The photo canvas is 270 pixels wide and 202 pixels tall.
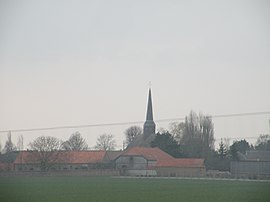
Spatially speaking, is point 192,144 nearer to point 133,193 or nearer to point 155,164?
point 155,164

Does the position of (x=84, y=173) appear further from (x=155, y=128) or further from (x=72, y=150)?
(x=155, y=128)

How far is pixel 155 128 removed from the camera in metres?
111

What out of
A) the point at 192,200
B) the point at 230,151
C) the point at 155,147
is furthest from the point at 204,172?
the point at 192,200

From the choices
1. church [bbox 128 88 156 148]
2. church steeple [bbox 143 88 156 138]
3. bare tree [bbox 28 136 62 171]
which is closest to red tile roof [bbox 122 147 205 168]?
bare tree [bbox 28 136 62 171]

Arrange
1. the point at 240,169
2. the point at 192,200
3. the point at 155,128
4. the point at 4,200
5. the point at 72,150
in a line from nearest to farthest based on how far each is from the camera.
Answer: the point at 4,200
the point at 192,200
the point at 240,169
the point at 72,150
the point at 155,128

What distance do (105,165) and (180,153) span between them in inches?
444

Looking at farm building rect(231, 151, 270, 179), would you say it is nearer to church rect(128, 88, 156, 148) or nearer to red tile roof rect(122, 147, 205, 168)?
red tile roof rect(122, 147, 205, 168)

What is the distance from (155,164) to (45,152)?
15488 mm

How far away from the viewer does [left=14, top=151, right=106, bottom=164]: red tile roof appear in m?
83.9

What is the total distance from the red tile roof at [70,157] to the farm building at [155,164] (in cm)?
509

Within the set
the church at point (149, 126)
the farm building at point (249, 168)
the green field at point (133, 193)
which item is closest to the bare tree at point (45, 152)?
the farm building at point (249, 168)

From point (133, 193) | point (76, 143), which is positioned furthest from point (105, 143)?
point (133, 193)

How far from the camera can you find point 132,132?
122 meters

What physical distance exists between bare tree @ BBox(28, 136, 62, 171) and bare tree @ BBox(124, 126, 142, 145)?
37.9 meters
